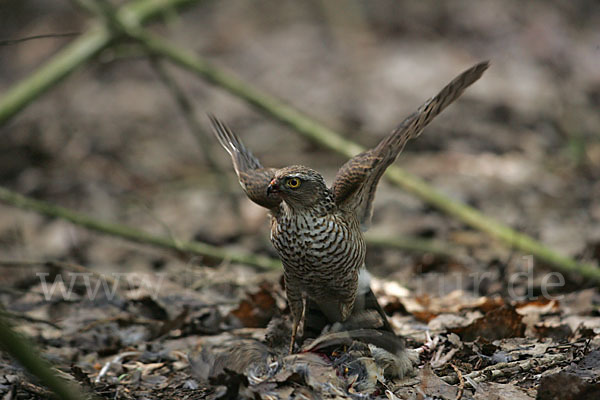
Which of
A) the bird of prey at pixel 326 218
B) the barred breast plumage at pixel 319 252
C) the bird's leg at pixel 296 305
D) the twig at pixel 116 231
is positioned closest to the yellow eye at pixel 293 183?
the bird of prey at pixel 326 218

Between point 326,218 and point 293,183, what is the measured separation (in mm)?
254

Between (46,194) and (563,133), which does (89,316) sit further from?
(563,133)

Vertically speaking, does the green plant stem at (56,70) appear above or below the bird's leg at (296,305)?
above

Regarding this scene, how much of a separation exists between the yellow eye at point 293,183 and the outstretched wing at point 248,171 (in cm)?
17

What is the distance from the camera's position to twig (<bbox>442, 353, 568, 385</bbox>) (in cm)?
313

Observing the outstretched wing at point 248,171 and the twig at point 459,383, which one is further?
the outstretched wing at point 248,171

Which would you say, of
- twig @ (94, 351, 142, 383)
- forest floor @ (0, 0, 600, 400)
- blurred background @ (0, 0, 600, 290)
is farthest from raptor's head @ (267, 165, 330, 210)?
blurred background @ (0, 0, 600, 290)

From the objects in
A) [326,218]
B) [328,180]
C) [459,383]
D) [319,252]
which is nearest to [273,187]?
[326,218]

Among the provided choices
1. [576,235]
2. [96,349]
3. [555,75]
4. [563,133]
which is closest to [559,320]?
[576,235]

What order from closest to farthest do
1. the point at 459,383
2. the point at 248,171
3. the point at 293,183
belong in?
1. the point at 459,383
2. the point at 293,183
3. the point at 248,171

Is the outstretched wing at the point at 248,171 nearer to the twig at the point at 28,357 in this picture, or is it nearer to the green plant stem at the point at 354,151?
the twig at the point at 28,357

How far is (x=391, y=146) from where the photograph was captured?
3.33m

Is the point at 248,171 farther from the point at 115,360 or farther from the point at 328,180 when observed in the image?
the point at 328,180

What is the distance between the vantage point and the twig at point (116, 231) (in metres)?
5.11
